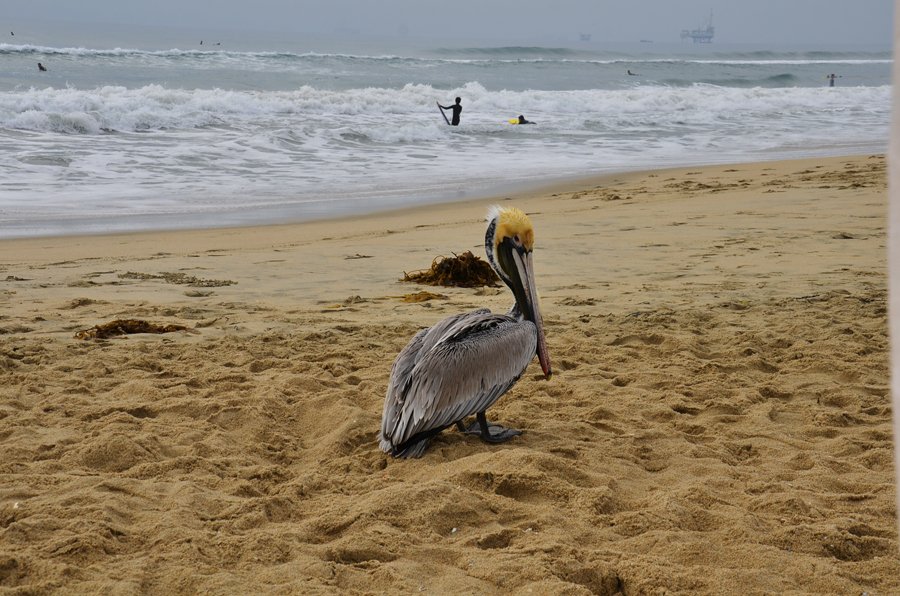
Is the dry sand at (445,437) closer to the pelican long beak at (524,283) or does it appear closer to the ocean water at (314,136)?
the pelican long beak at (524,283)

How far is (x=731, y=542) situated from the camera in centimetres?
329

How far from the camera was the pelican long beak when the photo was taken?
4.46 meters

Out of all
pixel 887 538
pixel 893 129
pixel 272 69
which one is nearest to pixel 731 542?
pixel 887 538

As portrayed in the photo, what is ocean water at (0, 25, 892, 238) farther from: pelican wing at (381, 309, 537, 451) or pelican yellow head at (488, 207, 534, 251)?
pelican wing at (381, 309, 537, 451)

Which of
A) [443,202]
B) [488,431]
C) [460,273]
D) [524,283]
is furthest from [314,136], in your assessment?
[488,431]

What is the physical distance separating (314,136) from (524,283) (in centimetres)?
1648

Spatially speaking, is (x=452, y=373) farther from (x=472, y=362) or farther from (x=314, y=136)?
(x=314, y=136)

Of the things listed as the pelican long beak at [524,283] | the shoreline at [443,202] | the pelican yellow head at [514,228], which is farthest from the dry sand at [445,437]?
the shoreline at [443,202]

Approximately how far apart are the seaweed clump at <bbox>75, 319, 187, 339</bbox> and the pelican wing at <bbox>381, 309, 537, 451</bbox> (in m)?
2.67

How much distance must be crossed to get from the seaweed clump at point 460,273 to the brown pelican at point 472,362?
3.25 metres

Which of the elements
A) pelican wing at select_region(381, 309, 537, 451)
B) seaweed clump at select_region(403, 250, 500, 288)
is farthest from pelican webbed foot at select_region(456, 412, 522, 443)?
seaweed clump at select_region(403, 250, 500, 288)

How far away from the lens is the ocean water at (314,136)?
13250 millimetres

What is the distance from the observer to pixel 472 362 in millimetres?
4191

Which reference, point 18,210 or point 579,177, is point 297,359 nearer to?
point 18,210
